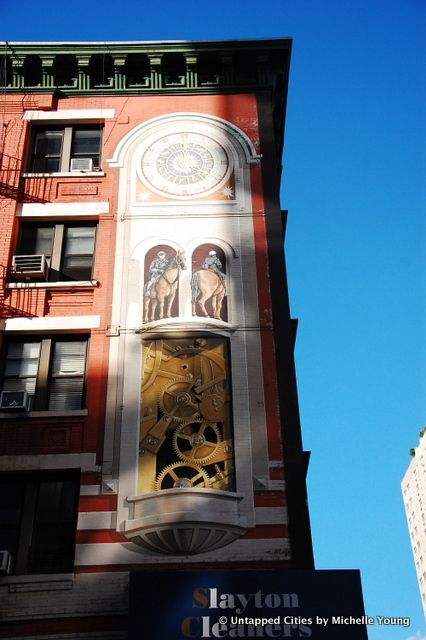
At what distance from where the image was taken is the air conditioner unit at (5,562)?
49.5 ft

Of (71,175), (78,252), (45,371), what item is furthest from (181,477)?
(71,175)

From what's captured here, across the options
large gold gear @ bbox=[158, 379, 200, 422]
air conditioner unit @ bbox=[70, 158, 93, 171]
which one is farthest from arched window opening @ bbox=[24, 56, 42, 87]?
large gold gear @ bbox=[158, 379, 200, 422]

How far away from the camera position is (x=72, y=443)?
16922 mm

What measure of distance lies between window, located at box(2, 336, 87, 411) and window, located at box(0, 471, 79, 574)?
1.73m

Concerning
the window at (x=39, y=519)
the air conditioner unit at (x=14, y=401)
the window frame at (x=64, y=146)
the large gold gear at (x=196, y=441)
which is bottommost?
the window at (x=39, y=519)

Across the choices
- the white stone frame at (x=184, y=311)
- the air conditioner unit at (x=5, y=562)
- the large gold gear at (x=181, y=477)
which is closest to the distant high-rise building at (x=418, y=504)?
the white stone frame at (x=184, y=311)

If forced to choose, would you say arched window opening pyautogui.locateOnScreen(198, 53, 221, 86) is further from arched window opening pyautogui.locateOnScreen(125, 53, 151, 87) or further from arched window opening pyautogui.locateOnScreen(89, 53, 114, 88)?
arched window opening pyautogui.locateOnScreen(89, 53, 114, 88)

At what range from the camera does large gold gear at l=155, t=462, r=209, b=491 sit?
16.1 m

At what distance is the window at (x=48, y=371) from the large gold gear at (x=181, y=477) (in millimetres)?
2817

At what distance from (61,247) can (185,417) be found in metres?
6.38

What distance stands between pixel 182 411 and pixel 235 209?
6.34m

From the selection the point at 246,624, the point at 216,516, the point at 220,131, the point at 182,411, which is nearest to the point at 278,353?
the point at 182,411

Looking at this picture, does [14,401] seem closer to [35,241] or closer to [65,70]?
[35,241]

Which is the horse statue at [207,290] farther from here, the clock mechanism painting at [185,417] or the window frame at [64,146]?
the window frame at [64,146]
